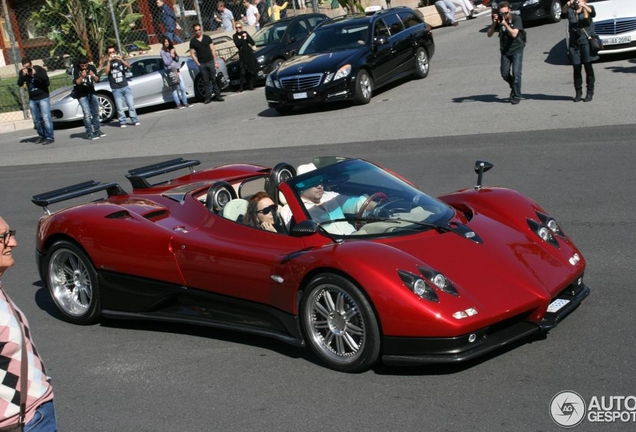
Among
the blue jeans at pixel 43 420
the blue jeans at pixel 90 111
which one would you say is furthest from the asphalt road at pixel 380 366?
the blue jeans at pixel 43 420

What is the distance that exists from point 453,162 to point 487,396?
7.47m

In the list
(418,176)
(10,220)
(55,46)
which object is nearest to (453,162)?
(418,176)

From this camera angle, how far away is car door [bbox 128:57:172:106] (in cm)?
2180

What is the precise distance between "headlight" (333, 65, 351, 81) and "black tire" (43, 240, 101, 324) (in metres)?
11.0

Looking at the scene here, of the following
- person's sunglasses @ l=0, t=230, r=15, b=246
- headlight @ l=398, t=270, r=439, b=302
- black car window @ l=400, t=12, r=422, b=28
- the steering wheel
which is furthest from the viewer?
black car window @ l=400, t=12, r=422, b=28

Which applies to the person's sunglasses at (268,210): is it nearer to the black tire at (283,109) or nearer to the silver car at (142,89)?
the black tire at (283,109)

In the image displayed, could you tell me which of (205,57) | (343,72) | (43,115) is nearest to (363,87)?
(343,72)

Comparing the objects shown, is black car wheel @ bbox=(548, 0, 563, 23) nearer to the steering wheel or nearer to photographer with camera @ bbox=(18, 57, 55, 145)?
photographer with camera @ bbox=(18, 57, 55, 145)

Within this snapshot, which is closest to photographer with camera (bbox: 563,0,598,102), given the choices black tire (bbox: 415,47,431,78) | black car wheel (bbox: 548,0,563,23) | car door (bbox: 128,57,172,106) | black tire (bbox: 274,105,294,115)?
black tire (bbox: 415,47,431,78)

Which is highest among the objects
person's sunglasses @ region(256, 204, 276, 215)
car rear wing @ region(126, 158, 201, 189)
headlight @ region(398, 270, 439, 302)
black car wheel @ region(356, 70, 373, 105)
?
person's sunglasses @ region(256, 204, 276, 215)

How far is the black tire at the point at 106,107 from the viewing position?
21.3 m

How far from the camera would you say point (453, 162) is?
40.7 ft

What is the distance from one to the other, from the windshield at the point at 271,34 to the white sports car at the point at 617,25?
848 centimetres

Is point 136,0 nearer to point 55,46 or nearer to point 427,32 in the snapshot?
point 55,46
